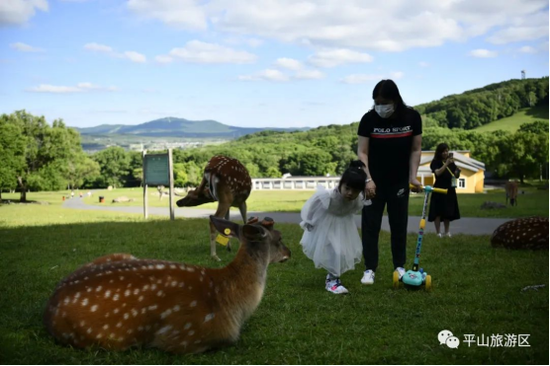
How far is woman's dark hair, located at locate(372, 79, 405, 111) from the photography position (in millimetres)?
6320

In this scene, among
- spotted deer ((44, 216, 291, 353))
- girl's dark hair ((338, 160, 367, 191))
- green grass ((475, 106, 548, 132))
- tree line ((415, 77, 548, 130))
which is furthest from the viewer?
green grass ((475, 106, 548, 132))

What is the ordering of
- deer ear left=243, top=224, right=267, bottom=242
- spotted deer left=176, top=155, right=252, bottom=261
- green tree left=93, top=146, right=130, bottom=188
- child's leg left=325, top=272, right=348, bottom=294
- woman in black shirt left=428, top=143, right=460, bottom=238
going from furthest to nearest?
green tree left=93, top=146, right=130, bottom=188
woman in black shirt left=428, top=143, right=460, bottom=238
spotted deer left=176, top=155, right=252, bottom=261
child's leg left=325, top=272, right=348, bottom=294
deer ear left=243, top=224, right=267, bottom=242

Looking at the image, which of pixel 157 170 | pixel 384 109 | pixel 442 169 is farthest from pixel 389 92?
pixel 157 170

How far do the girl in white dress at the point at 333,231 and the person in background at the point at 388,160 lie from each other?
0.27m

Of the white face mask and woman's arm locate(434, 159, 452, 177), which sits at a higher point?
the white face mask

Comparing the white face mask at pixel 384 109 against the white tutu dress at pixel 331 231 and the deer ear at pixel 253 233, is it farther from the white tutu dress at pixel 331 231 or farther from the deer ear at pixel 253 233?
the deer ear at pixel 253 233

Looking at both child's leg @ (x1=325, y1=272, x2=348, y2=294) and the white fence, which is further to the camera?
the white fence

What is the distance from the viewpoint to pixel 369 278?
21.9ft

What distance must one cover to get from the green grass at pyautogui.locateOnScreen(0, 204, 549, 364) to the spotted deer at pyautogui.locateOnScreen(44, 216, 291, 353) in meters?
0.12

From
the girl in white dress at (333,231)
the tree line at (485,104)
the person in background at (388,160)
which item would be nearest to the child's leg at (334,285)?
the girl in white dress at (333,231)

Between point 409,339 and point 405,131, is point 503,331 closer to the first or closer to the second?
point 409,339

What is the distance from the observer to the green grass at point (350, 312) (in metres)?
4.14

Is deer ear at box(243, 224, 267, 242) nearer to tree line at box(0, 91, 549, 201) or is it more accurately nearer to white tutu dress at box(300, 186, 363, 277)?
white tutu dress at box(300, 186, 363, 277)

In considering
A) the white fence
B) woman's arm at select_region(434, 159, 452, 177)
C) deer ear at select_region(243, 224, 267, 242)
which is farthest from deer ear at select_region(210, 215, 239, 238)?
the white fence
